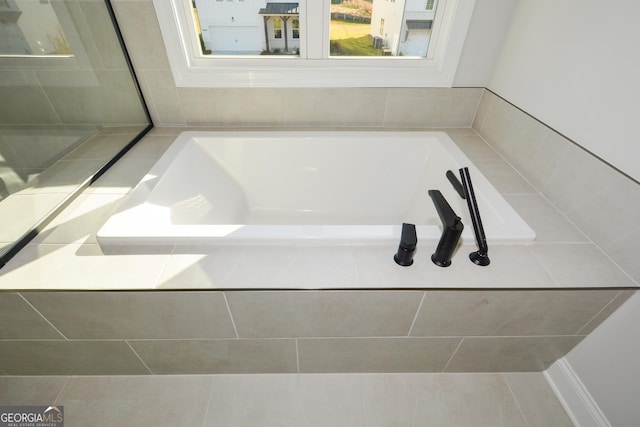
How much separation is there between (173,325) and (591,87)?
1.51 m

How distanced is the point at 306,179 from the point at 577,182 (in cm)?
113

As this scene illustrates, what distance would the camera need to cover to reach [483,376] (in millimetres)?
1114

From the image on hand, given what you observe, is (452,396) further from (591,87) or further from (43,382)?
(43,382)

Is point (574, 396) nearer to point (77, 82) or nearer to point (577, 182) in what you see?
point (577, 182)

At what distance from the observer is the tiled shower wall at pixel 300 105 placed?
1.45 meters

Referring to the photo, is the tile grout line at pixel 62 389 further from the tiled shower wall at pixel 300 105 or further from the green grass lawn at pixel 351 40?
the green grass lawn at pixel 351 40

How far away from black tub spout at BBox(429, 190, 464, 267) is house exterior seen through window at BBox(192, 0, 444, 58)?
40.5 inches

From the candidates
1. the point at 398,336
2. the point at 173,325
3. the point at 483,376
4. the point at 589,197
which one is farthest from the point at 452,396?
the point at 173,325

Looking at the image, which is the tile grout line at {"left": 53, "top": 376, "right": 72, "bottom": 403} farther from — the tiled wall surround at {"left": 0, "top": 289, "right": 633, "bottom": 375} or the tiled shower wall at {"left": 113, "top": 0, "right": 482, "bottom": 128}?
the tiled shower wall at {"left": 113, "top": 0, "right": 482, "bottom": 128}

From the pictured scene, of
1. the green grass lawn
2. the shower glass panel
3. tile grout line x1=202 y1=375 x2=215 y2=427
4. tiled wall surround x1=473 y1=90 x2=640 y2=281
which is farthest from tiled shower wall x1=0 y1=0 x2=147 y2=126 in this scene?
tiled wall surround x1=473 y1=90 x2=640 y2=281

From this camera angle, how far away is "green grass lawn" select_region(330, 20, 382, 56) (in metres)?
1.39

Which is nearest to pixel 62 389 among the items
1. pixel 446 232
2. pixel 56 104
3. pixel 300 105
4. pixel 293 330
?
pixel 293 330

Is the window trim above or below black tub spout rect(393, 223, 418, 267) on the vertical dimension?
above

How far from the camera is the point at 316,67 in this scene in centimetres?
145
